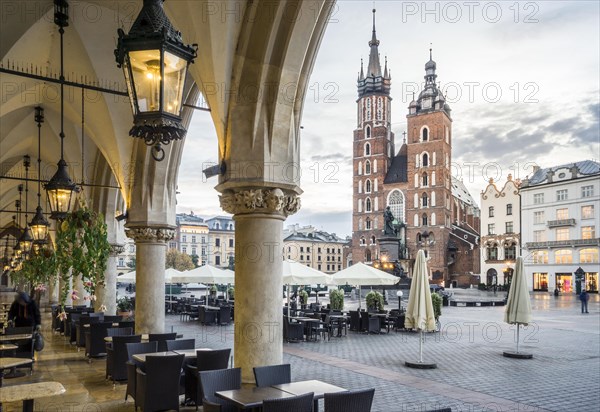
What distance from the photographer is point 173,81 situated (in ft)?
12.8

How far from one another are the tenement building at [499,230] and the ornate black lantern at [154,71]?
209ft

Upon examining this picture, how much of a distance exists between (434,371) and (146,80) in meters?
9.58

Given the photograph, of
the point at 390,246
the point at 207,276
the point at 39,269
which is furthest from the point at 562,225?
the point at 39,269

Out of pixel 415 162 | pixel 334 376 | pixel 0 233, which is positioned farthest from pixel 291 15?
pixel 415 162

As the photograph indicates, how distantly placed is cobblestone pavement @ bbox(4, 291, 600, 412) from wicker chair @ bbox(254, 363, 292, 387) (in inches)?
89.3

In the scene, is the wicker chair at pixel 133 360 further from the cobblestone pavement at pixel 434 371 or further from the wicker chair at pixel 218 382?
the wicker chair at pixel 218 382

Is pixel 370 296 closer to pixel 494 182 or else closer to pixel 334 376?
pixel 334 376

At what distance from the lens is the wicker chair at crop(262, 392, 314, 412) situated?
15.7 ft

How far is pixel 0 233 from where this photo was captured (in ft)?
124

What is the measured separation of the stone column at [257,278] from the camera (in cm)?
670

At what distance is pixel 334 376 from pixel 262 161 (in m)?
5.68

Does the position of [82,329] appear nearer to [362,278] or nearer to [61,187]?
[61,187]

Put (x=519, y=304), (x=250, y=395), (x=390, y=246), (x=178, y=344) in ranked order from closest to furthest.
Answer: (x=250, y=395) < (x=178, y=344) < (x=519, y=304) < (x=390, y=246)

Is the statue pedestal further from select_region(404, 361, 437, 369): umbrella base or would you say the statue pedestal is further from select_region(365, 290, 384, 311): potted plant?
select_region(404, 361, 437, 369): umbrella base
